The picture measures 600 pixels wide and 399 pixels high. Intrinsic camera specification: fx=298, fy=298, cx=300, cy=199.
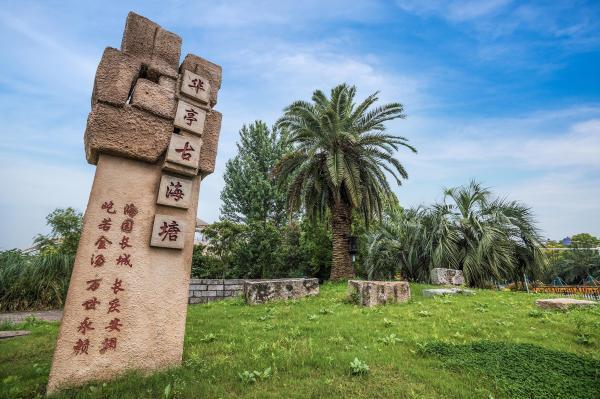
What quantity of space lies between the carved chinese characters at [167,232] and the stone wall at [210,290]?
7.99 m

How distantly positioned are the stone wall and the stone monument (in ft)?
25.9

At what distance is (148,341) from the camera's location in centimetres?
318

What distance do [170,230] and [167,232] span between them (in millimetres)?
39

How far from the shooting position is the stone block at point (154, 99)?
3461mm

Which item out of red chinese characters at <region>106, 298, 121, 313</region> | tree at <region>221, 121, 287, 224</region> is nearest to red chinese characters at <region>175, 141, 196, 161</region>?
red chinese characters at <region>106, 298, 121, 313</region>

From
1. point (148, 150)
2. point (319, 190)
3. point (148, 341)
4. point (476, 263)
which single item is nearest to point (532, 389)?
point (148, 341)

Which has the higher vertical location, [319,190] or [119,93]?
[319,190]

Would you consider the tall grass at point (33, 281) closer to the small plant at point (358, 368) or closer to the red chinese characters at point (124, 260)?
the red chinese characters at point (124, 260)

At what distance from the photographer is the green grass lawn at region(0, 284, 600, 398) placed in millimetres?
2580

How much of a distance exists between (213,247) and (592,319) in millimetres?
15104

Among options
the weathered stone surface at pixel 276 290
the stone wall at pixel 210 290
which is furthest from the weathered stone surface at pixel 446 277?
the stone wall at pixel 210 290

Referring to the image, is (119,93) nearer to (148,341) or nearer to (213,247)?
(148,341)

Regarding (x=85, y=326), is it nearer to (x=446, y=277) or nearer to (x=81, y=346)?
(x=81, y=346)

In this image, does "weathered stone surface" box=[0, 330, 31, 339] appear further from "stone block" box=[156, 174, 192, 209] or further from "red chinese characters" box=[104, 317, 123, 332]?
"stone block" box=[156, 174, 192, 209]
